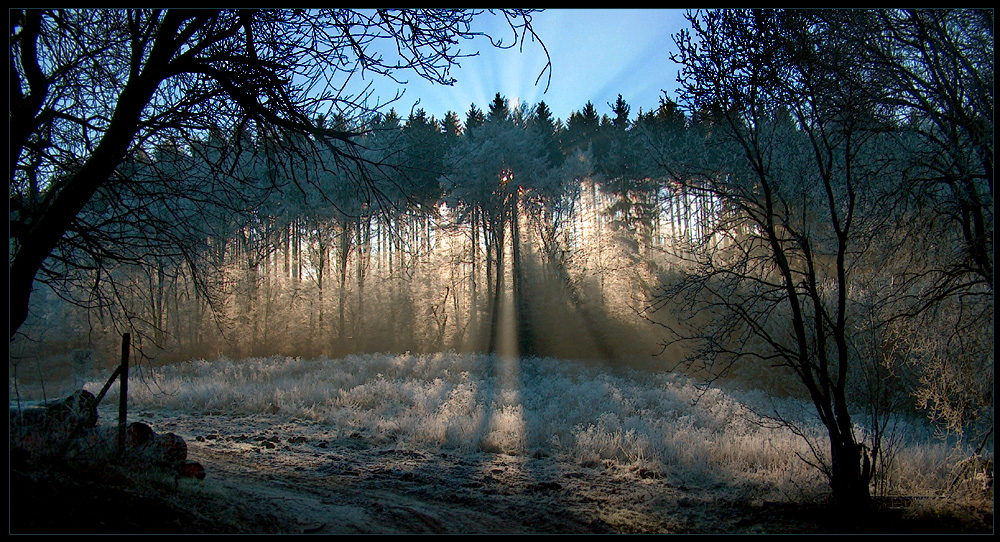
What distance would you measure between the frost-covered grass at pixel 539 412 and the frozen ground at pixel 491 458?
0.16ft

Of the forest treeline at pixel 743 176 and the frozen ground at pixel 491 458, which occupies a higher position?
the forest treeline at pixel 743 176

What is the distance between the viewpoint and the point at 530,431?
9258 mm

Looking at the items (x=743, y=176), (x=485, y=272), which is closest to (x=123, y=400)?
(x=743, y=176)

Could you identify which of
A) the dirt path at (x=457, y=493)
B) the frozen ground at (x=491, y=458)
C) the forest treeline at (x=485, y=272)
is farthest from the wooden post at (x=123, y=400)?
the forest treeline at (x=485, y=272)

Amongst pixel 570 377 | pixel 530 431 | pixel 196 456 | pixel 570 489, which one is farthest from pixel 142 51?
pixel 570 377

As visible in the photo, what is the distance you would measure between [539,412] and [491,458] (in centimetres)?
446

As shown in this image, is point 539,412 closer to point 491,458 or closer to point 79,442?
point 491,458

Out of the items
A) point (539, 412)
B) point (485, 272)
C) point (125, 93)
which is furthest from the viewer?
point (485, 272)

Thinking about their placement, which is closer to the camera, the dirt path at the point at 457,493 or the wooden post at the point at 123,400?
the dirt path at the point at 457,493

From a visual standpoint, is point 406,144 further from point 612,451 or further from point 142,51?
point 612,451

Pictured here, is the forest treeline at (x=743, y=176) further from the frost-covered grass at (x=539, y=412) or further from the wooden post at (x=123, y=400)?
the frost-covered grass at (x=539, y=412)

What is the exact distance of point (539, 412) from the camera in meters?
12.1

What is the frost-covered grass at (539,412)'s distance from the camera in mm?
7285

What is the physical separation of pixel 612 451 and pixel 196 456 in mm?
6384
